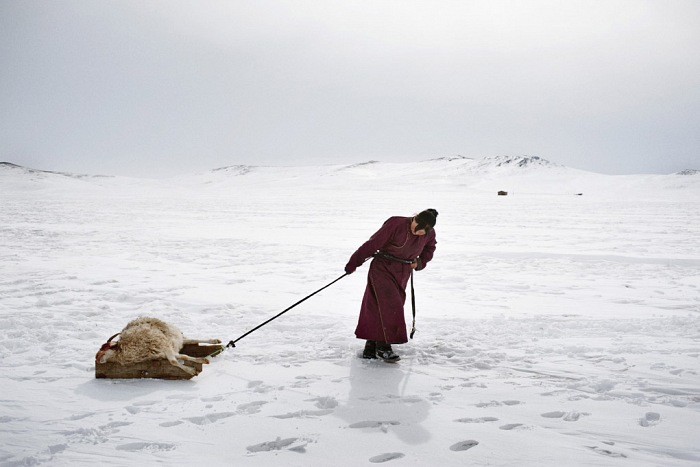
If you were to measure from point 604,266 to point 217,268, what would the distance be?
782 cm

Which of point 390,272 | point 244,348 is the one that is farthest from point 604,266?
point 244,348

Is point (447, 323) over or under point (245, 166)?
under

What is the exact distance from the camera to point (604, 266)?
30.8 ft

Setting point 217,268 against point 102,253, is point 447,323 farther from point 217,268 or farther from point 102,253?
point 102,253

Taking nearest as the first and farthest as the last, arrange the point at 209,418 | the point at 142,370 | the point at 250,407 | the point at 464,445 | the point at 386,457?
the point at 386,457 → the point at 464,445 → the point at 209,418 → the point at 250,407 → the point at 142,370

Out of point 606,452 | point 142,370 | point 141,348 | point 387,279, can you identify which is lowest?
point 606,452

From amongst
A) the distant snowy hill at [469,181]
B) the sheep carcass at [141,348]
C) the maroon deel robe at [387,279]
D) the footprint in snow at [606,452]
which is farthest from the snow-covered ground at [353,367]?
the distant snowy hill at [469,181]

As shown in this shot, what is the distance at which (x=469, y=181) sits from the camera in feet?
217

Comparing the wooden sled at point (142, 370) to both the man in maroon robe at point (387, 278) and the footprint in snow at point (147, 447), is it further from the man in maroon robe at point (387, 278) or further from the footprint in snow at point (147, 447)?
the man in maroon robe at point (387, 278)

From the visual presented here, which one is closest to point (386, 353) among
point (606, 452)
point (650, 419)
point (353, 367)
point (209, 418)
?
point (353, 367)

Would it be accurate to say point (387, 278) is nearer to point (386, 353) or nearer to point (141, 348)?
point (386, 353)

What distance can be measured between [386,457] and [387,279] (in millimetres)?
1907

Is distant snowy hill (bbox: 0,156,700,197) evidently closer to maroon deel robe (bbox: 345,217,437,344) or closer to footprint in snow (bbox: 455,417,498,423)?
maroon deel robe (bbox: 345,217,437,344)

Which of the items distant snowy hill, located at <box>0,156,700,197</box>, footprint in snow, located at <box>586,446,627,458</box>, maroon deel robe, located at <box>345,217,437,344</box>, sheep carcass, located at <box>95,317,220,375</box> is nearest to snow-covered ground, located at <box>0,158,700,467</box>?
footprint in snow, located at <box>586,446,627,458</box>
